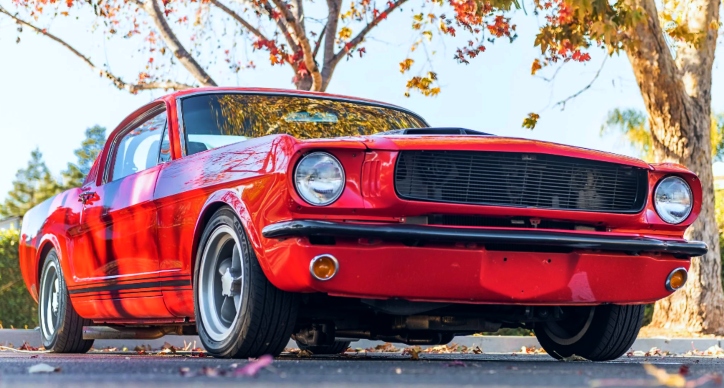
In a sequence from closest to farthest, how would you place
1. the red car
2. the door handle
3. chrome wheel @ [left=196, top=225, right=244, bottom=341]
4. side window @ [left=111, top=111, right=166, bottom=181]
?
the red car
chrome wheel @ [left=196, top=225, right=244, bottom=341]
side window @ [left=111, top=111, right=166, bottom=181]
the door handle

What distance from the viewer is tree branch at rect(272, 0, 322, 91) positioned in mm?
12367

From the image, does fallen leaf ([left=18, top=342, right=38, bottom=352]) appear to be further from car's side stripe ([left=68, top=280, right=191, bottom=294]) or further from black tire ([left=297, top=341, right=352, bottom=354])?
black tire ([left=297, top=341, right=352, bottom=354])

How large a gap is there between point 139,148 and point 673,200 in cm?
320

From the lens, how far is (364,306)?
5.09m

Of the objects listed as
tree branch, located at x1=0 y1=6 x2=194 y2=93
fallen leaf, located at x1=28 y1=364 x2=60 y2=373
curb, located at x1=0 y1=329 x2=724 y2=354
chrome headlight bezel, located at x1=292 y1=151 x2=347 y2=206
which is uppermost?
tree branch, located at x1=0 y1=6 x2=194 y2=93

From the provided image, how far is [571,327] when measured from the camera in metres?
6.07

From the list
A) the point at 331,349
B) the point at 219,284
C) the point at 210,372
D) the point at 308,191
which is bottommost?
the point at 331,349

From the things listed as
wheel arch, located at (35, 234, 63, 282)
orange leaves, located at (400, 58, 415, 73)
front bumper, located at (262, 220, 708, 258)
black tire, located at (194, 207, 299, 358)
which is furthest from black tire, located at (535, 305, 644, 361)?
orange leaves, located at (400, 58, 415, 73)

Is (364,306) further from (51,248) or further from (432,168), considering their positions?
(51,248)

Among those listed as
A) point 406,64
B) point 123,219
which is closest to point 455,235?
point 123,219

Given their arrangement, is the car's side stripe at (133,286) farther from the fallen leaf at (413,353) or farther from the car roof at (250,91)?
the fallen leaf at (413,353)

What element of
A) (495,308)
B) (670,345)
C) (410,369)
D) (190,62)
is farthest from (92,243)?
(190,62)

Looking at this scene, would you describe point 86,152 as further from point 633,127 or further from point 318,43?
point 318,43

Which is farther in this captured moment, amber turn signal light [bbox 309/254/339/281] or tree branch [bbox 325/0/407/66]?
tree branch [bbox 325/0/407/66]
